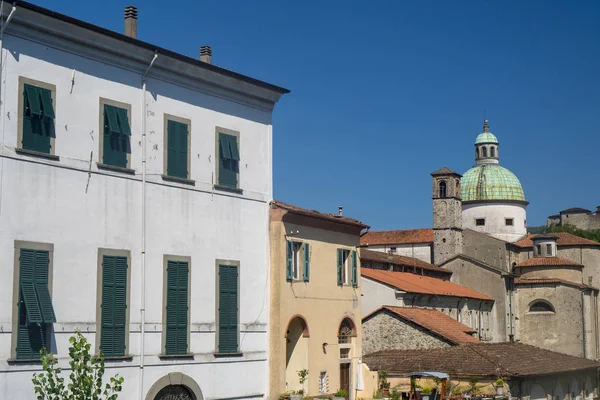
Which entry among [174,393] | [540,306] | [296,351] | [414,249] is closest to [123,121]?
[174,393]

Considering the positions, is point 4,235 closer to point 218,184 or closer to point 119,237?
point 119,237

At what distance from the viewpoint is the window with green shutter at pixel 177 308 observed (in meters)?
23.3

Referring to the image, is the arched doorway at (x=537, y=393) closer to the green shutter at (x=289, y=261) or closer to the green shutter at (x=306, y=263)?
the green shutter at (x=306, y=263)

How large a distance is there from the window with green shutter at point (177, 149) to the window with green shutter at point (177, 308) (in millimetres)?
2490

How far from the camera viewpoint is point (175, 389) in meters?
23.6

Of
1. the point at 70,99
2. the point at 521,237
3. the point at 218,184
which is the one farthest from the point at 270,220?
the point at 521,237

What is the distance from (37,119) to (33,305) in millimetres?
4286

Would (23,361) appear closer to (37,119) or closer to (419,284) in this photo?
(37,119)

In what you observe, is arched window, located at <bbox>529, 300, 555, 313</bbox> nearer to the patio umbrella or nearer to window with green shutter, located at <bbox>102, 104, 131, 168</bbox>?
the patio umbrella

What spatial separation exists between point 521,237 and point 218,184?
61.9 metres

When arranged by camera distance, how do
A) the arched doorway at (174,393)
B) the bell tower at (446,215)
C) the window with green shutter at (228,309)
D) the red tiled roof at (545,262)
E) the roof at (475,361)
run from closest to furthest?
1. the arched doorway at (174,393)
2. the window with green shutter at (228,309)
3. the roof at (475,361)
4. the red tiled roof at (545,262)
5. the bell tower at (446,215)

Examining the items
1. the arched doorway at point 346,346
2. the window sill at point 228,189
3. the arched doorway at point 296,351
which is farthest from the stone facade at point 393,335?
the window sill at point 228,189

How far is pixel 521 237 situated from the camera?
82625 millimetres

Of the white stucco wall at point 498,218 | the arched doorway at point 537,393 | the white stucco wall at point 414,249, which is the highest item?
the white stucco wall at point 498,218
